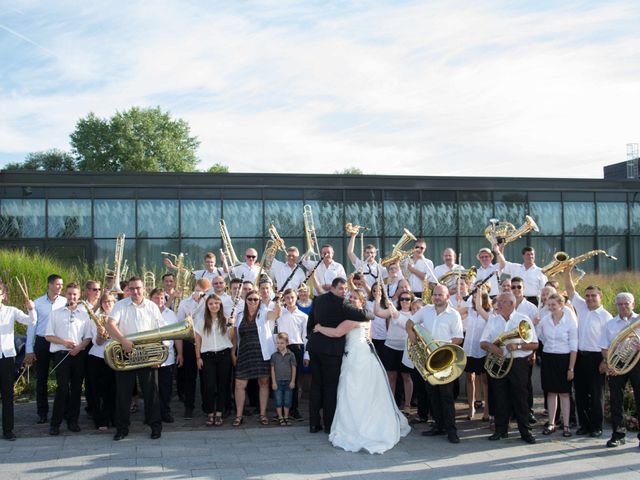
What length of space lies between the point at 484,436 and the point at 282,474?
113 inches

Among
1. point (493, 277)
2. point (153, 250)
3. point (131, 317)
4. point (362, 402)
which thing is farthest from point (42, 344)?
point (153, 250)

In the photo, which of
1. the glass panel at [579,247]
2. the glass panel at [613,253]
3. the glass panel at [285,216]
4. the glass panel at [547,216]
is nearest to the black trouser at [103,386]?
the glass panel at [285,216]

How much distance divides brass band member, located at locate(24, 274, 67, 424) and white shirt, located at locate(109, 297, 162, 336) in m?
1.25

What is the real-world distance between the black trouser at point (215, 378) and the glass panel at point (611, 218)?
684 inches

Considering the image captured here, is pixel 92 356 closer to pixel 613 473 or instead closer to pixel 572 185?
pixel 613 473

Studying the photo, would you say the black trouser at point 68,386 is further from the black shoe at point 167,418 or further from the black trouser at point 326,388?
the black trouser at point 326,388

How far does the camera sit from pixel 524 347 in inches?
313

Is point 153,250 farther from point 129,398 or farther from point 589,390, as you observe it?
point 589,390

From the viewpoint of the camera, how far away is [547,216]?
875 inches

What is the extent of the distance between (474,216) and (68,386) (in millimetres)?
15684

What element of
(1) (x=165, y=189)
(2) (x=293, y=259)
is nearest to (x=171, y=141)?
(1) (x=165, y=189)

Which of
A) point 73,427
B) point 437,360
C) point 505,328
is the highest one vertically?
point 505,328

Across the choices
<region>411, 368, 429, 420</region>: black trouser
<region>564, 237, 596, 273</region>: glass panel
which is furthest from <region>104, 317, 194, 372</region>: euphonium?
<region>564, 237, 596, 273</region>: glass panel

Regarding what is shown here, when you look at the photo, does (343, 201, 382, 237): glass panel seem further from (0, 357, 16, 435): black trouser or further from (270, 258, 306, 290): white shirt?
(0, 357, 16, 435): black trouser
